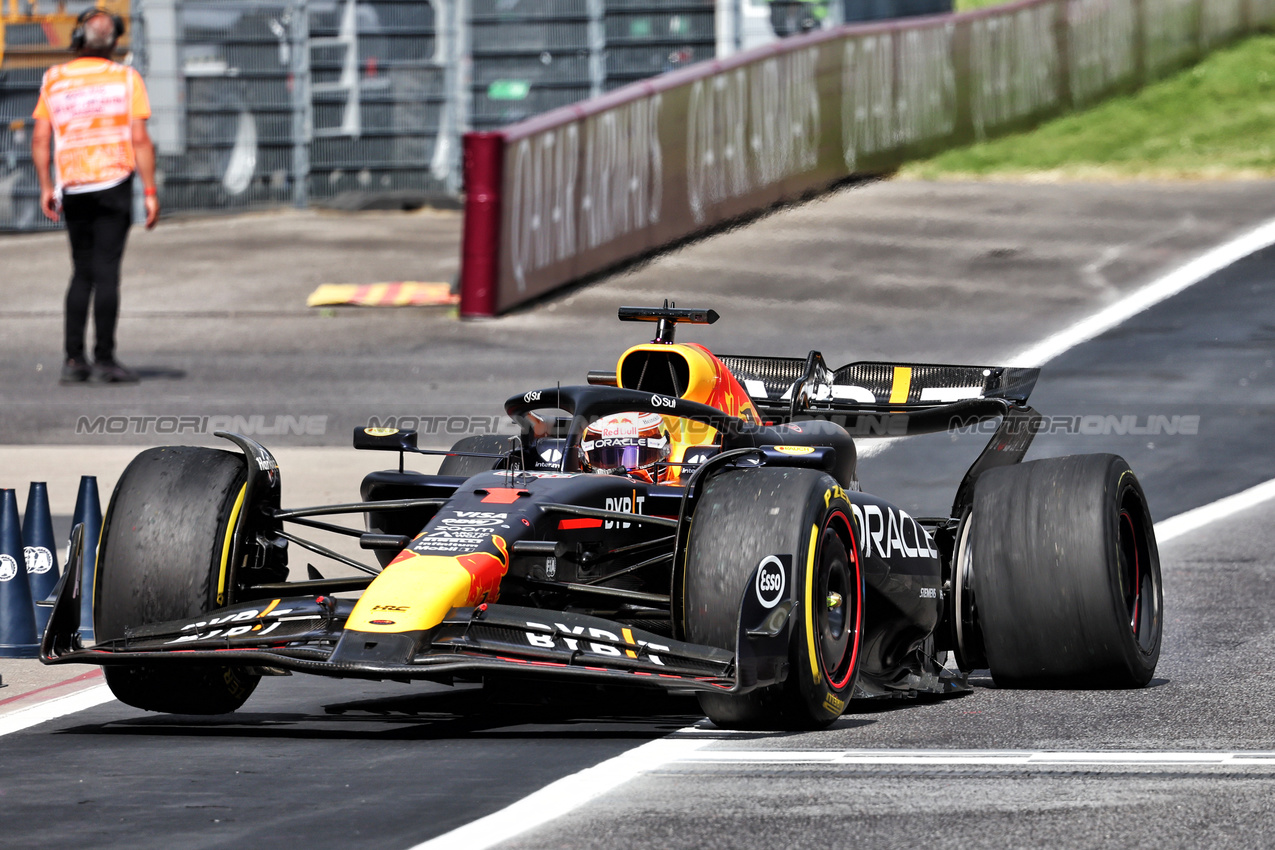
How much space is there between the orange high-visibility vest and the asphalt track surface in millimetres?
8222

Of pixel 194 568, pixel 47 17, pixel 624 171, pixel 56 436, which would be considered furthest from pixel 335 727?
pixel 47 17

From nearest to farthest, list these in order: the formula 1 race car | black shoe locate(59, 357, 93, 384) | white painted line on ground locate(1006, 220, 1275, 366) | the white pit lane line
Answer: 1. the formula 1 race car
2. black shoe locate(59, 357, 93, 384)
3. the white pit lane line
4. white painted line on ground locate(1006, 220, 1275, 366)

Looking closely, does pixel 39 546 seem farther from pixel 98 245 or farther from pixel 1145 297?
pixel 1145 297

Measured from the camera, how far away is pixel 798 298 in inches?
773

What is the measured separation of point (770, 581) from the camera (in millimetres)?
6758

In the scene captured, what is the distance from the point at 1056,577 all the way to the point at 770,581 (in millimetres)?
1646

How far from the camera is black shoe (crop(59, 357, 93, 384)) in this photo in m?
16.5

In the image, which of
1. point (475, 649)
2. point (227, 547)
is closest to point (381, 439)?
point (227, 547)

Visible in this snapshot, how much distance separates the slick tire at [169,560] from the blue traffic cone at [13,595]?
146 centimetres

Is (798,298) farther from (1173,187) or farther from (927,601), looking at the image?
(927,601)

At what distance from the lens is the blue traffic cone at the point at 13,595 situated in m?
8.73
